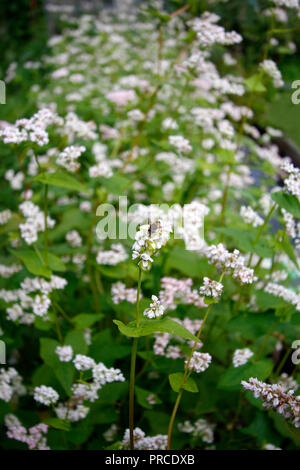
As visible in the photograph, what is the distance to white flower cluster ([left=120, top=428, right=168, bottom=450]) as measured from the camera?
4.55 feet

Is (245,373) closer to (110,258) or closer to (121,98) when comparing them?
(110,258)

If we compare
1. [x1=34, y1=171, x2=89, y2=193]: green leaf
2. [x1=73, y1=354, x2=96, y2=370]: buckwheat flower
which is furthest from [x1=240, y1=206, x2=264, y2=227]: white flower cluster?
[x1=73, y1=354, x2=96, y2=370]: buckwheat flower

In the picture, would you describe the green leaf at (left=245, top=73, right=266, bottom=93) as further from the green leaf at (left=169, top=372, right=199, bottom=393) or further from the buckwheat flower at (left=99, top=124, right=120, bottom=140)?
the green leaf at (left=169, top=372, right=199, bottom=393)

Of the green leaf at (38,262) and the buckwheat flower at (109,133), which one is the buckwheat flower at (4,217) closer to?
the green leaf at (38,262)

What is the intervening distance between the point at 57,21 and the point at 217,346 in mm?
6151

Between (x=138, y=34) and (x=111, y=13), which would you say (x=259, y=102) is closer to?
(x=138, y=34)

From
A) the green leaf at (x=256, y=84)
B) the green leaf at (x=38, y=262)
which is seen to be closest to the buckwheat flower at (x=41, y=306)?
the green leaf at (x=38, y=262)

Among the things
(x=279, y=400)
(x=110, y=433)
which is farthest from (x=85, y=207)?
(x=279, y=400)

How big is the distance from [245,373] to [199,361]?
12.6 inches

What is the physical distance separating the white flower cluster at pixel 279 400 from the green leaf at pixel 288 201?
63 centimetres

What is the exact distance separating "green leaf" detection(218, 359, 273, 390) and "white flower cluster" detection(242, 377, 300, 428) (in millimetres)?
384

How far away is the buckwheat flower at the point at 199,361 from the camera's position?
4.30 ft

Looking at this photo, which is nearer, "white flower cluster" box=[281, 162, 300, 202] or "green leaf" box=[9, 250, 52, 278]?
"white flower cluster" box=[281, 162, 300, 202]
